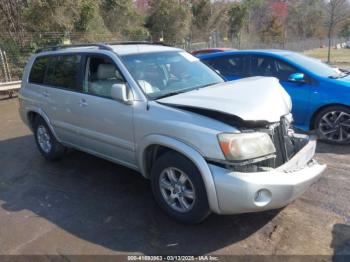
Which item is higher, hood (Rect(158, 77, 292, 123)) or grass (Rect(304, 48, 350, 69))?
hood (Rect(158, 77, 292, 123))

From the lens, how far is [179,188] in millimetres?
3887

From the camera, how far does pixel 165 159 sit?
3.89 m

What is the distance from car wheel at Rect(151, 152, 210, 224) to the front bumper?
0.78 ft

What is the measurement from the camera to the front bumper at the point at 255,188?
335cm

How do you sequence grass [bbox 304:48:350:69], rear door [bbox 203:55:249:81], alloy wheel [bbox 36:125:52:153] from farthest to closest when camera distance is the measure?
grass [bbox 304:48:350:69] → rear door [bbox 203:55:249:81] → alloy wheel [bbox 36:125:52:153]

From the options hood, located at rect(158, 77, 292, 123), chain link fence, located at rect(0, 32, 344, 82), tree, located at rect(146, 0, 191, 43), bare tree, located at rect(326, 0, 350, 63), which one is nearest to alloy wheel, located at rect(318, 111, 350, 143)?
hood, located at rect(158, 77, 292, 123)

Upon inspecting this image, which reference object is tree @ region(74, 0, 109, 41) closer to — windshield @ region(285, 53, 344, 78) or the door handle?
windshield @ region(285, 53, 344, 78)

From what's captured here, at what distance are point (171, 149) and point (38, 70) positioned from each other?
3.27 meters

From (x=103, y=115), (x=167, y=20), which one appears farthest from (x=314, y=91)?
(x=167, y=20)

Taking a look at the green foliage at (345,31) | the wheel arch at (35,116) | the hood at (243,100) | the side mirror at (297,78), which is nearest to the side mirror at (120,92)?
the hood at (243,100)

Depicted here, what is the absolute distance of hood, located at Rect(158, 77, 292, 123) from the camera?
141 inches

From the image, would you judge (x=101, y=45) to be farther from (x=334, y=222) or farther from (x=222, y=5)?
(x=222, y=5)

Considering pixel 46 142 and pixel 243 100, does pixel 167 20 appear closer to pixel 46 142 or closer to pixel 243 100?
pixel 46 142

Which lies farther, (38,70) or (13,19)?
(13,19)
